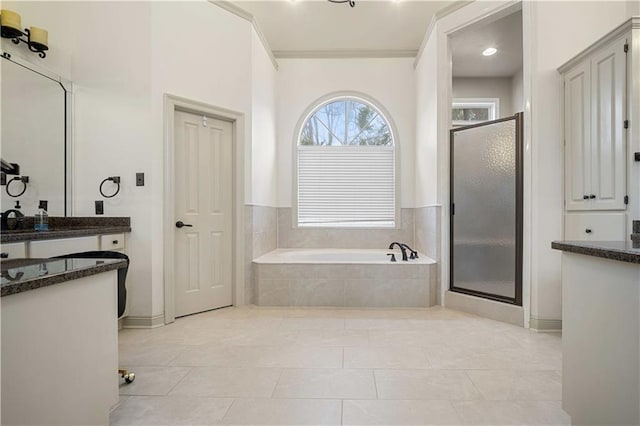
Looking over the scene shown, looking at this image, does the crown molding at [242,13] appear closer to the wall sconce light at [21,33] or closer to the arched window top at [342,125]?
the arched window top at [342,125]

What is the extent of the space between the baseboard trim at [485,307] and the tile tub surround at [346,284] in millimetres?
194

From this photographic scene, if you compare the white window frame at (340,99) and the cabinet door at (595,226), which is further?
the white window frame at (340,99)

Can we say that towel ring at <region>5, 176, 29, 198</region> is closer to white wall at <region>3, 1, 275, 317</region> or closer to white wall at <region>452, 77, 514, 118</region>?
white wall at <region>3, 1, 275, 317</region>

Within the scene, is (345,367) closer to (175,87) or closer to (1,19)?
(175,87)

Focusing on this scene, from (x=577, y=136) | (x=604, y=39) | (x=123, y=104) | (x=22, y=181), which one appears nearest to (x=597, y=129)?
(x=577, y=136)

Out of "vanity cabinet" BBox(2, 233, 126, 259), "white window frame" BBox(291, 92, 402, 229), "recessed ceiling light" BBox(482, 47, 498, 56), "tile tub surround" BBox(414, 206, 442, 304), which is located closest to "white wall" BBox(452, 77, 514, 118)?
"recessed ceiling light" BBox(482, 47, 498, 56)

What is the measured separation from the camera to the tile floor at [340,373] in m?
1.60

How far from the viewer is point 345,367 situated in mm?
2086

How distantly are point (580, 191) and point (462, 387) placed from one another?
1.83m

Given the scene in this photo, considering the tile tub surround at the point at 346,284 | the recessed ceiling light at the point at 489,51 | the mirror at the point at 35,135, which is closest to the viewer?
the mirror at the point at 35,135

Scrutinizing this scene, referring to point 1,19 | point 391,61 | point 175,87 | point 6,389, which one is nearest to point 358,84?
point 391,61

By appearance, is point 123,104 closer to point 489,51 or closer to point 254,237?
point 254,237

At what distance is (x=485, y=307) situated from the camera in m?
3.14

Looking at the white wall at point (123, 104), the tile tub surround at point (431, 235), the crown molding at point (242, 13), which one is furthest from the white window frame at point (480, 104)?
the white wall at point (123, 104)
